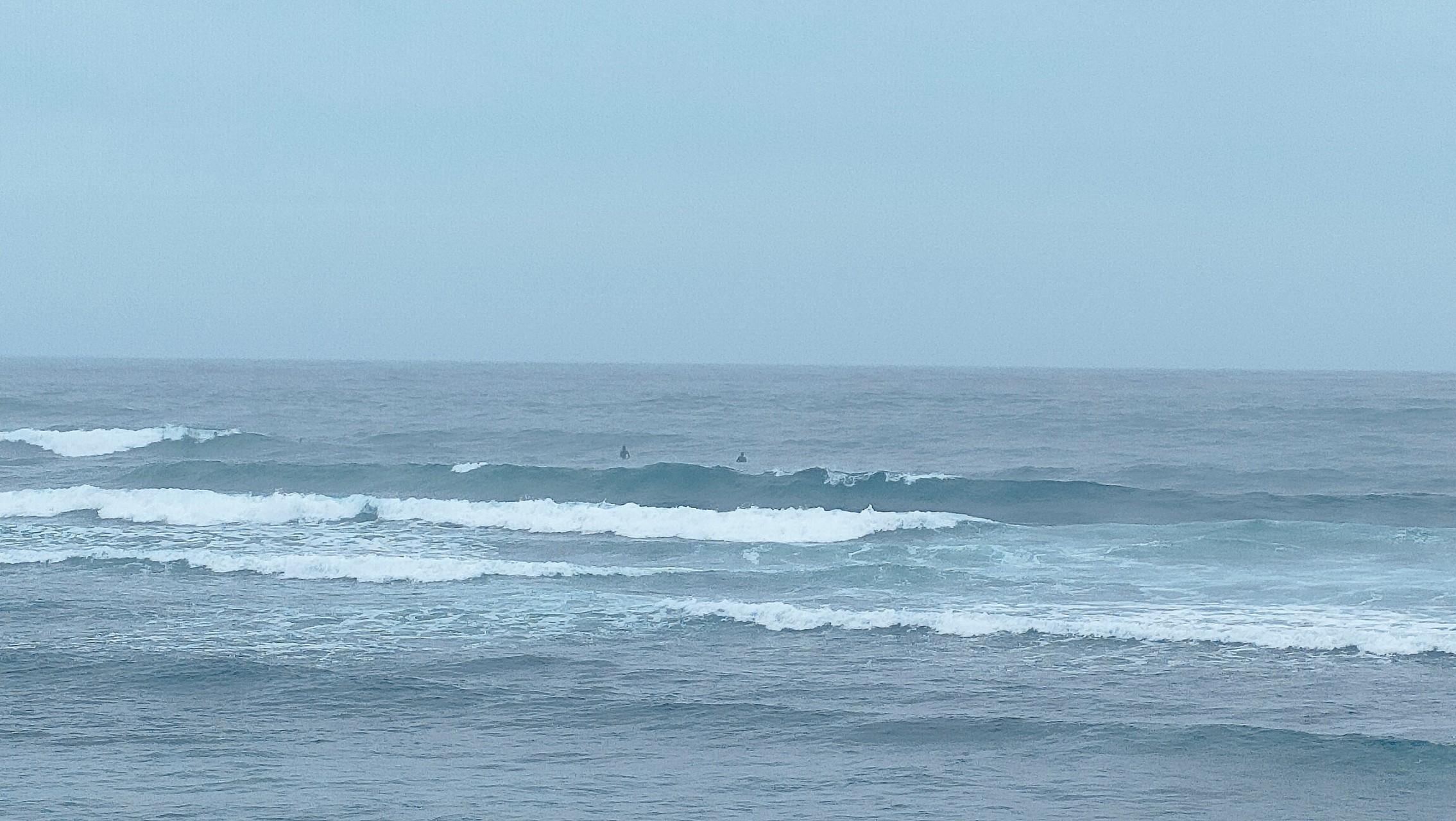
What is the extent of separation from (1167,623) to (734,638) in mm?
5419

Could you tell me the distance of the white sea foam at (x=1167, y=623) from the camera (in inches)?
555

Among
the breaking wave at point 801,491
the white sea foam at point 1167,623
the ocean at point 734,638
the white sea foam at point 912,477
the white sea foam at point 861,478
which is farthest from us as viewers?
the white sea foam at point 912,477

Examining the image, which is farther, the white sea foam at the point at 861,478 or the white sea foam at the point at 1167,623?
the white sea foam at the point at 861,478

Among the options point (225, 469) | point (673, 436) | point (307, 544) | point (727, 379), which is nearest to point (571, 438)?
point (673, 436)

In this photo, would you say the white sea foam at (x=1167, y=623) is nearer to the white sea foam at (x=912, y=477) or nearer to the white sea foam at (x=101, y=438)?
the white sea foam at (x=912, y=477)

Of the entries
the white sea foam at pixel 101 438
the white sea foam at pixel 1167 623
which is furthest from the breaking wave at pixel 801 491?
the white sea foam at pixel 1167 623

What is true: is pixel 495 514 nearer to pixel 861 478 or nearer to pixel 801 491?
pixel 801 491

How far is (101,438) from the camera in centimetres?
4334

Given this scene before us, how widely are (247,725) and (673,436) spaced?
106ft

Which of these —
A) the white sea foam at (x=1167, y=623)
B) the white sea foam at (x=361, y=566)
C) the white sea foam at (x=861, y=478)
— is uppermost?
the white sea foam at (x=861, y=478)

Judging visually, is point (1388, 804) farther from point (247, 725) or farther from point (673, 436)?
point (673, 436)

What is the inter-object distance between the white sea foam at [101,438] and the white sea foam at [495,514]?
44.1 ft

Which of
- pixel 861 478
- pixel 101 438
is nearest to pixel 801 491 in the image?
pixel 861 478

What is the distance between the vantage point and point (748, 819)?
9164 mm
